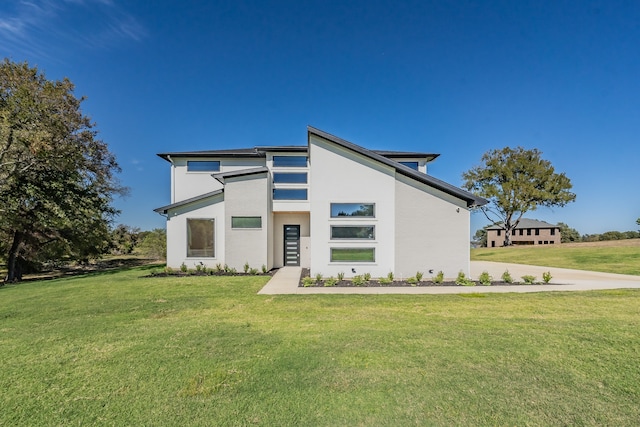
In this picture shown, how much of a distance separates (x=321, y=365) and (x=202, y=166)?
15.4m

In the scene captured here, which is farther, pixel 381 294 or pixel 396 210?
pixel 396 210

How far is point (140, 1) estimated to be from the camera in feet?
37.4

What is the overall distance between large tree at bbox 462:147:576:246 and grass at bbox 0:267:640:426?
34617mm

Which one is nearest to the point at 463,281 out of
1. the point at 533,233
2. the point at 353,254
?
the point at 353,254

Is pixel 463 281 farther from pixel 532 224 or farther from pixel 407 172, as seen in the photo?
pixel 532 224

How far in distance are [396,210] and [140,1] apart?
13552mm

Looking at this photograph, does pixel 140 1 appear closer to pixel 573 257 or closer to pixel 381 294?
pixel 381 294

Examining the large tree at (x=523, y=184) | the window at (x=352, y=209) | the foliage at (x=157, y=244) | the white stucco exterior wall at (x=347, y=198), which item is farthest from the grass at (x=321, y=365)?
the large tree at (x=523, y=184)

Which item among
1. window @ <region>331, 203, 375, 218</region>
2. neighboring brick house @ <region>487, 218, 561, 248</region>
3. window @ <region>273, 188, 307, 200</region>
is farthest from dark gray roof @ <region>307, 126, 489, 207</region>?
neighboring brick house @ <region>487, 218, 561, 248</region>

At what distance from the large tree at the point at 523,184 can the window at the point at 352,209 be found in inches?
1291

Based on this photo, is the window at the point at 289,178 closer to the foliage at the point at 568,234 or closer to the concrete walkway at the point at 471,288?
the concrete walkway at the point at 471,288

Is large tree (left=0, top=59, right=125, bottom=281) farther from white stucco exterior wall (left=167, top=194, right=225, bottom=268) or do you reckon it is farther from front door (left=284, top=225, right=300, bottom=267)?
front door (left=284, top=225, right=300, bottom=267)

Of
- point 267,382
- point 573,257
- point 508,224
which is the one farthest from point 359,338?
point 508,224

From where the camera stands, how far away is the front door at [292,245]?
15633 millimetres
